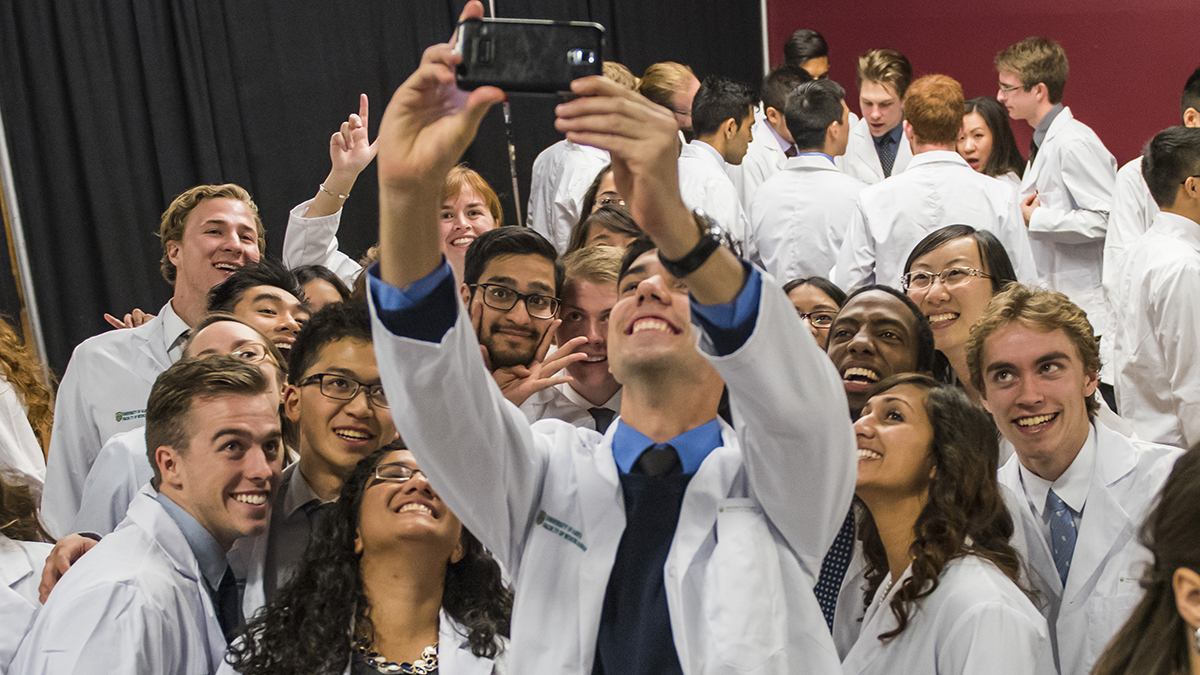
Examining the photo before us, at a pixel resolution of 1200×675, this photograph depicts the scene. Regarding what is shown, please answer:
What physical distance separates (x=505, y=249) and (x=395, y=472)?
2.85ft

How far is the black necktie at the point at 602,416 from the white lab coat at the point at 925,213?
1.71 meters

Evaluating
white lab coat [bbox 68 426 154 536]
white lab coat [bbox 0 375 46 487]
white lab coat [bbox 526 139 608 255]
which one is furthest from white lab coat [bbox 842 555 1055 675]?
white lab coat [bbox 526 139 608 255]

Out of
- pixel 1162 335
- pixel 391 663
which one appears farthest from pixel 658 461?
pixel 1162 335

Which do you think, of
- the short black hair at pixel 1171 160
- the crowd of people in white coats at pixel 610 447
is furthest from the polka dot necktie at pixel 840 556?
the short black hair at pixel 1171 160

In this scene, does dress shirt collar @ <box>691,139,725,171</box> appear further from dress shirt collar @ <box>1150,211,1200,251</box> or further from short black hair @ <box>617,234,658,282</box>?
short black hair @ <box>617,234,658,282</box>

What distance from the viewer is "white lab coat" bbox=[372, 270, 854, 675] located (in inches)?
52.8

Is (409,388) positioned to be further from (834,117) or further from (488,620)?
(834,117)

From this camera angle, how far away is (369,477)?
2.20m

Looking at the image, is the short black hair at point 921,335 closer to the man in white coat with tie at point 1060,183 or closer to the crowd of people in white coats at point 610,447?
the crowd of people in white coats at point 610,447

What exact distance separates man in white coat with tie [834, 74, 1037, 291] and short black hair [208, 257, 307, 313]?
7.02 feet

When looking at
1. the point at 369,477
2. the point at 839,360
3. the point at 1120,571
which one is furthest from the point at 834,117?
the point at 369,477

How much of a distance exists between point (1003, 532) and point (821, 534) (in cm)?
82

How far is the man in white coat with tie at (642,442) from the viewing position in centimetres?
131

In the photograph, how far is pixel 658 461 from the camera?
5.11 ft
